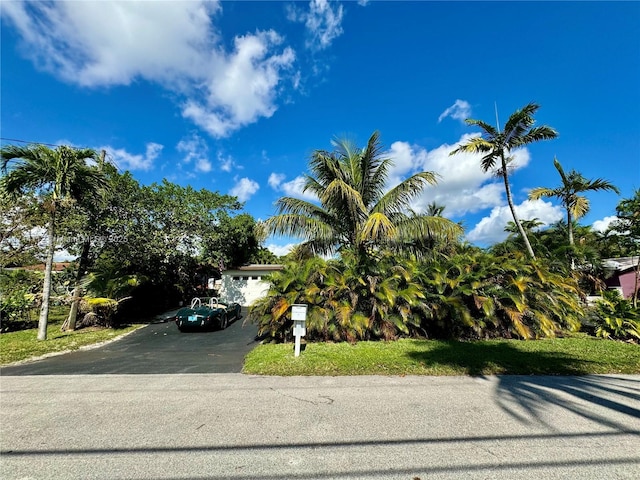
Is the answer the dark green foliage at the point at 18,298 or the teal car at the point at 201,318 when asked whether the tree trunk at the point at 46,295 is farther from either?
the teal car at the point at 201,318

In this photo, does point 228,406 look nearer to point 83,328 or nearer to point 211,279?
point 83,328

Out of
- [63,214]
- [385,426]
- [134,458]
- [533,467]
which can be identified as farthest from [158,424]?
[63,214]

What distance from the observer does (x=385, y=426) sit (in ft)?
11.3

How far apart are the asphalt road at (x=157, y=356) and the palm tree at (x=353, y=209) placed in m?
3.89

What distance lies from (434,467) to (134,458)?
2755 mm

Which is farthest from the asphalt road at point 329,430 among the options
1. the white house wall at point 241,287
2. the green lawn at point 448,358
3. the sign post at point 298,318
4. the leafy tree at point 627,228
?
the leafy tree at point 627,228

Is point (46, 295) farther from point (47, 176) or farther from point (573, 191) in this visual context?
point (573, 191)

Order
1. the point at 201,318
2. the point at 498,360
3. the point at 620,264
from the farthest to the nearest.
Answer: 1. the point at 620,264
2. the point at 201,318
3. the point at 498,360

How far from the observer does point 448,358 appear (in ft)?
20.6

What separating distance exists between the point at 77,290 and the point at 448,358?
43.1 feet

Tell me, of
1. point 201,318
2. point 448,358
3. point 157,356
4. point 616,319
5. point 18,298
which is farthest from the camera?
point 18,298

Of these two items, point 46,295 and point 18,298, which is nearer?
point 46,295

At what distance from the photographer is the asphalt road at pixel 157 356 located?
6543 millimetres

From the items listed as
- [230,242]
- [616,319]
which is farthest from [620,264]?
[230,242]
